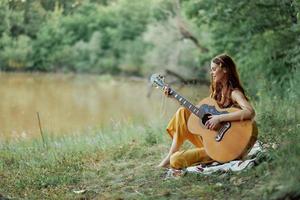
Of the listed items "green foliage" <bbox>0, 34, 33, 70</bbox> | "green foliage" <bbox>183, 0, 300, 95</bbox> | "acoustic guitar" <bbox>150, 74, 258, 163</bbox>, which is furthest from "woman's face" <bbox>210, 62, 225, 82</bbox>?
"green foliage" <bbox>0, 34, 33, 70</bbox>

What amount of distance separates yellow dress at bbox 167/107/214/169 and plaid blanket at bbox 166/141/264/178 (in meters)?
0.12

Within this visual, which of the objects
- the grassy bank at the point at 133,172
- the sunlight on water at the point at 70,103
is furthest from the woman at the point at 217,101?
the sunlight on water at the point at 70,103

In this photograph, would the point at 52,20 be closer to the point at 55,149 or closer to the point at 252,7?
the point at 252,7

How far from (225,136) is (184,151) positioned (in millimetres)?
538

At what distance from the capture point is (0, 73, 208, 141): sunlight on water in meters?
11.0

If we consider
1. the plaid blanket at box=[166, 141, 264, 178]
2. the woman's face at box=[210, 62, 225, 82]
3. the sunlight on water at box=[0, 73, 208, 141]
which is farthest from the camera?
the sunlight on water at box=[0, 73, 208, 141]

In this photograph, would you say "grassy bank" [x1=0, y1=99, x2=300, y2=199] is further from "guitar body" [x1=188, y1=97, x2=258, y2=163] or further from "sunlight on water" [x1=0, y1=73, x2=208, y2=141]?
"sunlight on water" [x1=0, y1=73, x2=208, y2=141]

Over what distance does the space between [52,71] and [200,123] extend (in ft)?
57.2

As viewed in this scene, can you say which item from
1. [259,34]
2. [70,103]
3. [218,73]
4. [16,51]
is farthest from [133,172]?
[70,103]

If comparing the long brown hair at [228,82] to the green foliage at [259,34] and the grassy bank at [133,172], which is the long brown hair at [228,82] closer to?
the grassy bank at [133,172]

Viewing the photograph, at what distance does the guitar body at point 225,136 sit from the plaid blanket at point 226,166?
3.0 inches

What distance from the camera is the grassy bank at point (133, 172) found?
3824mm

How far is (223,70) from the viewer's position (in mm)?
4980

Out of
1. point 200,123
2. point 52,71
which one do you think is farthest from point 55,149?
point 52,71
